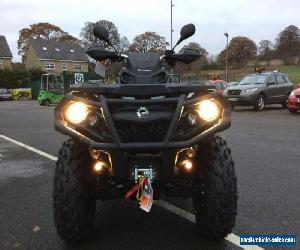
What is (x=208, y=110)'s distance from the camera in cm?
339

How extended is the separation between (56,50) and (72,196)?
8020cm

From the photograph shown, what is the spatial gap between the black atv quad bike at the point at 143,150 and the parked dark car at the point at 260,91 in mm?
15678

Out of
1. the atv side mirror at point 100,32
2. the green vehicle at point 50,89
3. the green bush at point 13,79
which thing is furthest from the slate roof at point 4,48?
the atv side mirror at point 100,32

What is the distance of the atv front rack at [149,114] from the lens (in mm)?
3225

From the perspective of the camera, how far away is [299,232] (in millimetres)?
3912

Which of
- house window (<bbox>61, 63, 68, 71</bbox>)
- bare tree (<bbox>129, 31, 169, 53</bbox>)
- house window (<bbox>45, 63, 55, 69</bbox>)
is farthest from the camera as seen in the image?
house window (<bbox>61, 63, 68, 71</bbox>)

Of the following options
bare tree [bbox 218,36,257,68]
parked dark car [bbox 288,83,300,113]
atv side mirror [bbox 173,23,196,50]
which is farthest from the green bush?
atv side mirror [bbox 173,23,196,50]

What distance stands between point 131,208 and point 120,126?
1534mm

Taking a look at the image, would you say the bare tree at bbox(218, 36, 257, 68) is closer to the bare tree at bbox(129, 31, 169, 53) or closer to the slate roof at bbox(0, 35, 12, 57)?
the slate roof at bbox(0, 35, 12, 57)

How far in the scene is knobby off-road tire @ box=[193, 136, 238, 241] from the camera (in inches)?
136

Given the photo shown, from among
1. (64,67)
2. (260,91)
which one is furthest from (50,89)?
(64,67)

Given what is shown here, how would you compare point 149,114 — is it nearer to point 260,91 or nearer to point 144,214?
point 144,214

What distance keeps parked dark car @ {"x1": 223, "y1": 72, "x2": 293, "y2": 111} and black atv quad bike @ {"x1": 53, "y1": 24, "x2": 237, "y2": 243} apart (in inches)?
617

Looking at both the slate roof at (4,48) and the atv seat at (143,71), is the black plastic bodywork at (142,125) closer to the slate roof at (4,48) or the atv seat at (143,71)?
the atv seat at (143,71)
